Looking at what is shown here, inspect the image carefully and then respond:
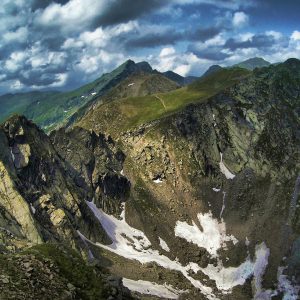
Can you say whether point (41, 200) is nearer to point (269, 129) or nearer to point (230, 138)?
point (230, 138)

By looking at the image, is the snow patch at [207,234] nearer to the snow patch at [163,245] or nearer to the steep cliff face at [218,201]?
the steep cliff face at [218,201]

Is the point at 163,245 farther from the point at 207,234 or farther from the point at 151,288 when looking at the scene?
the point at 151,288

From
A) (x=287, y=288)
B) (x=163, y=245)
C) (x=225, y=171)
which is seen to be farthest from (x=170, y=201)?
(x=287, y=288)

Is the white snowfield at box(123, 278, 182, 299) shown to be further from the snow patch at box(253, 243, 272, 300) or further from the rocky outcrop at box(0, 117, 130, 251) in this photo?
the snow patch at box(253, 243, 272, 300)

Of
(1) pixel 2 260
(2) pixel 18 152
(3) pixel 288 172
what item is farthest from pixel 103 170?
(1) pixel 2 260

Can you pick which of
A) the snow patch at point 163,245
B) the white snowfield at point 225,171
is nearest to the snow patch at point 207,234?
the snow patch at point 163,245

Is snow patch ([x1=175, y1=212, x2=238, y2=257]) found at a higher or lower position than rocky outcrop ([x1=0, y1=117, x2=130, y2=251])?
lower

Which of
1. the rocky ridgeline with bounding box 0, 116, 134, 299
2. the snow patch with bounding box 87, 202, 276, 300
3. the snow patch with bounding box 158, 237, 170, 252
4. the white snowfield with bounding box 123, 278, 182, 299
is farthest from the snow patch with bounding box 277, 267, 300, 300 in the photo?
the rocky ridgeline with bounding box 0, 116, 134, 299
